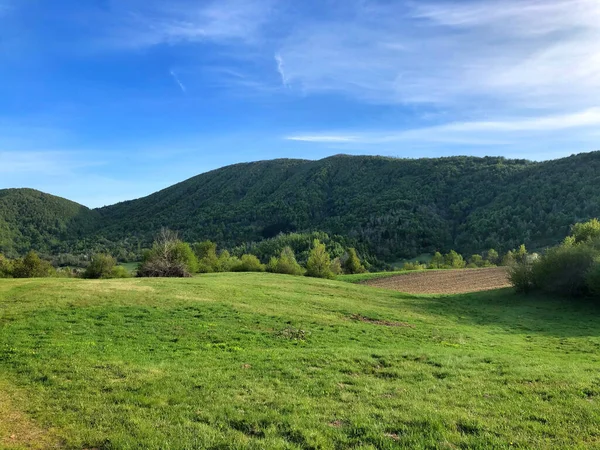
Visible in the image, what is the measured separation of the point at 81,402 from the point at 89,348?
18.6 ft

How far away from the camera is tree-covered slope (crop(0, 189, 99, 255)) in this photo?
159000mm

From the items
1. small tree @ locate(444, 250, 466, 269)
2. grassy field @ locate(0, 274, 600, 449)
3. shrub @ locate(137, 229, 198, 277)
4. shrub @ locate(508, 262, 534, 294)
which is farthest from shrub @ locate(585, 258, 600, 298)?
small tree @ locate(444, 250, 466, 269)

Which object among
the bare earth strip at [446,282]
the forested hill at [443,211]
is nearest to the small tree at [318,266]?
the bare earth strip at [446,282]

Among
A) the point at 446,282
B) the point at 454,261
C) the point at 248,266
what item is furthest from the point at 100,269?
the point at 454,261

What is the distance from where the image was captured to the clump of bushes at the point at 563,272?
3516 centimetres

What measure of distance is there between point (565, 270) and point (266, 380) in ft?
124

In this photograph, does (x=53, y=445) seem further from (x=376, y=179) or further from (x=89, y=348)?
(x=376, y=179)

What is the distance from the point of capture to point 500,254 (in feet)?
355

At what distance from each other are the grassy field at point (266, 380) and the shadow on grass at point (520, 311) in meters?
1.95

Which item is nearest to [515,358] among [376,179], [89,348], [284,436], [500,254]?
[284,436]

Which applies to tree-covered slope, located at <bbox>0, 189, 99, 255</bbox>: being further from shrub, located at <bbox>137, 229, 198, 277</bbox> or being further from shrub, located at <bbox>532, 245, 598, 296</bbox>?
shrub, located at <bbox>532, 245, 598, 296</bbox>

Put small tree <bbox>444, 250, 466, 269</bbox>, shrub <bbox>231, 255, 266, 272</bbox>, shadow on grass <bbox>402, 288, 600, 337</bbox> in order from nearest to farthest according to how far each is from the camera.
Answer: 1. shadow on grass <bbox>402, 288, 600, 337</bbox>
2. shrub <bbox>231, 255, 266, 272</bbox>
3. small tree <bbox>444, 250, 466, 269</bbox>

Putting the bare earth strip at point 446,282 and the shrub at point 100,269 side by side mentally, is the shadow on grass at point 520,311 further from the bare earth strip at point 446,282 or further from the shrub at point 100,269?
the shrub at point 100,269

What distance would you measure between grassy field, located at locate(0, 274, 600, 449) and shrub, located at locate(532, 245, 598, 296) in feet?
47.7
